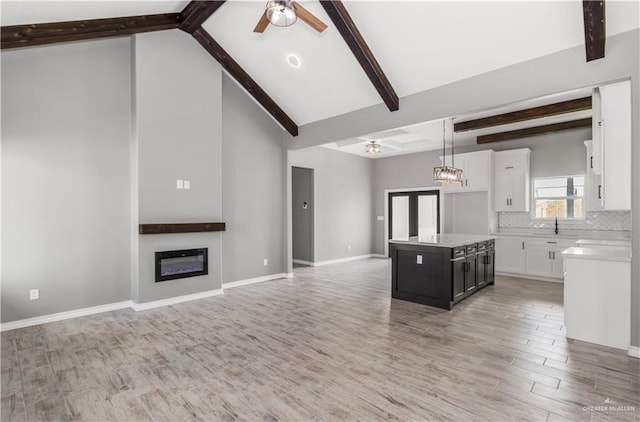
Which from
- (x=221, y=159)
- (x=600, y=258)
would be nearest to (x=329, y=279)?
(x=221, y=159)

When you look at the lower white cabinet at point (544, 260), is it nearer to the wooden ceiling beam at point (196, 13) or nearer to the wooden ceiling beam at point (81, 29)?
the wooden ceiling beam at point (196, 13)

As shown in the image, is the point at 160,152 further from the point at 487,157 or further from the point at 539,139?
the point at 539,139

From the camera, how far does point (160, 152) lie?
469 centimetres

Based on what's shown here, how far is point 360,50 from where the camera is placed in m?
4.09

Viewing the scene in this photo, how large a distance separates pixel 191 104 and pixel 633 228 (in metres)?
5.70

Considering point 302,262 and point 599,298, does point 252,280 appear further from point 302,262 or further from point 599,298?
point 599,298

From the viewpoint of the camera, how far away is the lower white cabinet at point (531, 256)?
6148 mm

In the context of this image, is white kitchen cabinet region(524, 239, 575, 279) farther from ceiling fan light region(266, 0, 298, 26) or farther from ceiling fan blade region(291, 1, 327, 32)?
ceiling fan light region(266, 0, 298, 26)

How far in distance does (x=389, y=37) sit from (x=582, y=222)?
18.1 feet

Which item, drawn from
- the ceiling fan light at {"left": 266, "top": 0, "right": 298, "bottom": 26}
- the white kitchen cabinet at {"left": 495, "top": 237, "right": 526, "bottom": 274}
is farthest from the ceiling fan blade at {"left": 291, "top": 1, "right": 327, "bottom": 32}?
the white kitchen cabinet at {"left": 495, "top": 237, "right": 526, "bottom": 274}

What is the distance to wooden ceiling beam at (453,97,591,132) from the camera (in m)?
4.96

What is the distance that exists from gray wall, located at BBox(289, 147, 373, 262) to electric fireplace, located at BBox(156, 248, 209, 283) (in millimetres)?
3092

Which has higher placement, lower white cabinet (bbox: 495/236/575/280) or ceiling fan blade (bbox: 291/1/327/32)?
ceiling fan blade (bbox: 291/1/327/32)

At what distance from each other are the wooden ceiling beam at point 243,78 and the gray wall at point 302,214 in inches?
75.7
